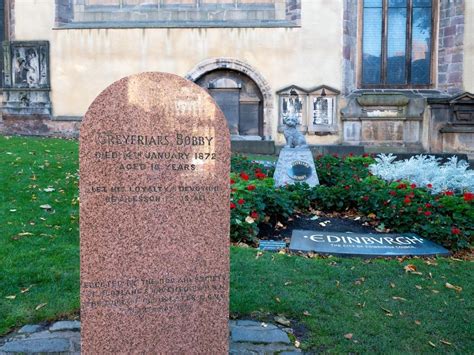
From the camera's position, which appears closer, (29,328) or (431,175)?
(29,328)

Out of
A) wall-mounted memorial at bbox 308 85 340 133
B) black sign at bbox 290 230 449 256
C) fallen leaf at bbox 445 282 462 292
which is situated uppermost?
wall-mounted memorial at bbox 308 85 340 133

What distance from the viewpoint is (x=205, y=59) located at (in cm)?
1504

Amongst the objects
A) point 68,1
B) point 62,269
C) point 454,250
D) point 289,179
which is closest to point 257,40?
point 68,1

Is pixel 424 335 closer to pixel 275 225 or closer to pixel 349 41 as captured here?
pixel 275 225

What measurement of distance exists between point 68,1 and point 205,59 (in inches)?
194

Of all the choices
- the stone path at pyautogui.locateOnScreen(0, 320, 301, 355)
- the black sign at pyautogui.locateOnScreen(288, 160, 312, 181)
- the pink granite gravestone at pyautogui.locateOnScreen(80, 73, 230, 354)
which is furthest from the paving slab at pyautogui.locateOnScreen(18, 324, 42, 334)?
the black sign at pyautogui.locateOnScreen(288, 160, 312, 181)

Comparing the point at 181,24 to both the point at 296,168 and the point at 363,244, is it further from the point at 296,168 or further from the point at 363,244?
the point at 363,244

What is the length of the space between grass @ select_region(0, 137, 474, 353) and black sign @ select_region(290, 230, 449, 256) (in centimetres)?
20

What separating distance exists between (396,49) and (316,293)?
13.6 m

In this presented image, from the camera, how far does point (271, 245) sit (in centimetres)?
570

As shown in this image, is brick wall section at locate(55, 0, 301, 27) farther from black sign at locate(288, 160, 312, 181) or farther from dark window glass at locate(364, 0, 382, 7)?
black sign at locate(288, 160, 312, 181)

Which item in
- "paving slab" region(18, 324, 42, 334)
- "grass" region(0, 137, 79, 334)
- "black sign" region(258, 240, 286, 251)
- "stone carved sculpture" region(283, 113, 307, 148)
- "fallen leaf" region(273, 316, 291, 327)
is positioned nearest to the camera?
"paving slab" region(18, 324, 42, 334)

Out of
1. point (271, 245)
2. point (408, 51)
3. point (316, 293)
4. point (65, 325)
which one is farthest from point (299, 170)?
point (408, 51)

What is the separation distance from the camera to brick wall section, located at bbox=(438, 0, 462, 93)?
14.9 metres
